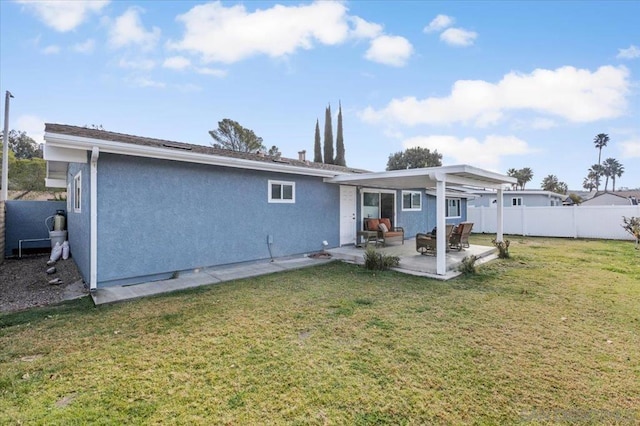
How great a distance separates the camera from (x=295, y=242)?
9.74 m

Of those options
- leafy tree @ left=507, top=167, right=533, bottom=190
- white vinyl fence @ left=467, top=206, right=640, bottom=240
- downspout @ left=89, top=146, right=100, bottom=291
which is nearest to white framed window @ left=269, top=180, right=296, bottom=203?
downspout @ left=89, top=146, right=100, bottom=291

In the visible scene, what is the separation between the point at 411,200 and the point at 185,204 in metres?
10.4

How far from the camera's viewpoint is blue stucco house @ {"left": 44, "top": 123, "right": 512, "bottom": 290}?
245 inches

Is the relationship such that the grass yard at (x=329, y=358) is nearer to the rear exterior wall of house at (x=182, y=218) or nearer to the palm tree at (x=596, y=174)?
the rear exterior wall of house at (x=182, y=218)

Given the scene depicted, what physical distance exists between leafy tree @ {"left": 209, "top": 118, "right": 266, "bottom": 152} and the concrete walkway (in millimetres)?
22088

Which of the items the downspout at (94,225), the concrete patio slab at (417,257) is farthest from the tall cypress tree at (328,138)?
the downspout at (94,225)

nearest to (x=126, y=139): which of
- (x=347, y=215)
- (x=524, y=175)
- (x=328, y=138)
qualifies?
(x=347, y=215)

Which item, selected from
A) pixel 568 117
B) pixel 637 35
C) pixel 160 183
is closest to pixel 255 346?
pixel 160 183

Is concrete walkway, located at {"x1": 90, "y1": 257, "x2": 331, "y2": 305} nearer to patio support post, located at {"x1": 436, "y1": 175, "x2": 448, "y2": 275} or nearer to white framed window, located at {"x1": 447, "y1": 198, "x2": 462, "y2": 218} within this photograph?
patio support post, located at {"x1": 436, "y1": 175, "x2": 448, "y2": 275}

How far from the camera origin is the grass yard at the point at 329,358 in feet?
8.57

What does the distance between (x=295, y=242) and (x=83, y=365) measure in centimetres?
669

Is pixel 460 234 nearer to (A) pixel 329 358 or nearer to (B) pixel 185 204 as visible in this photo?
(A) pixel 329 358

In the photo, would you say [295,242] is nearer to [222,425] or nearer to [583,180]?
[222,425]

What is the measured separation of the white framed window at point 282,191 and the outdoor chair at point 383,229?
361cm
